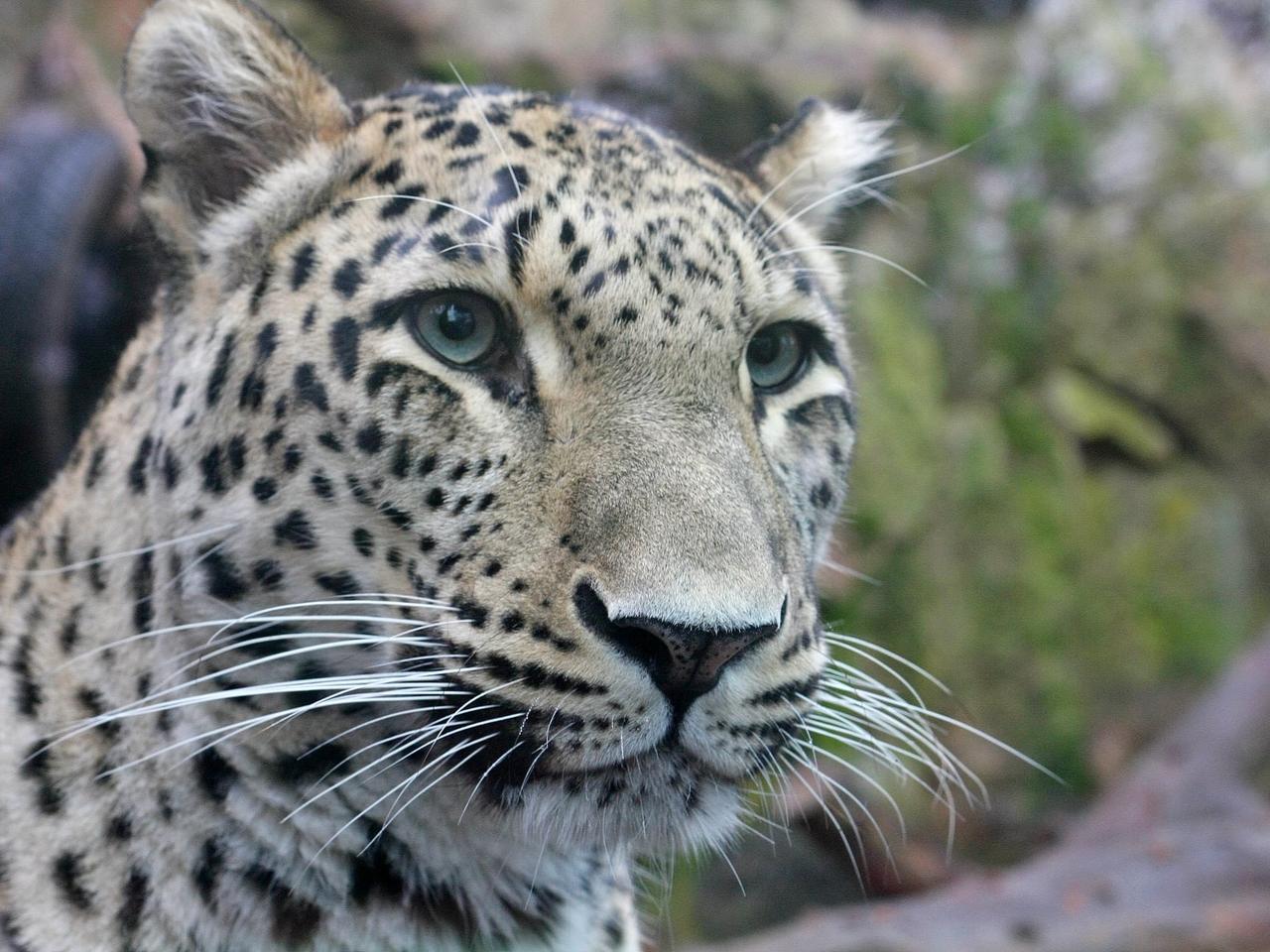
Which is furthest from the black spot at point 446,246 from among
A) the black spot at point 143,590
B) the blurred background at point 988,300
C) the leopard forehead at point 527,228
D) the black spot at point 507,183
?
the blurred background at point 988,300

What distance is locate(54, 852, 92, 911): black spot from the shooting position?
9.04 ft

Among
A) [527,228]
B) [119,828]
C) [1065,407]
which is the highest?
[1065,407]

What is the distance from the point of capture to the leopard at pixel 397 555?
2547mm

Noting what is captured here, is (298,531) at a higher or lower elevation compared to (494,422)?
lower

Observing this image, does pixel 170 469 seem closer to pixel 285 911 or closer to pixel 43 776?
pixel 43 776

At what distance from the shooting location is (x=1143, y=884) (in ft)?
23.4

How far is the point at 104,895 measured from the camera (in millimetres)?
2752

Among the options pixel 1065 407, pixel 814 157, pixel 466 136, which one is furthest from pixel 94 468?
pixel 1065 407

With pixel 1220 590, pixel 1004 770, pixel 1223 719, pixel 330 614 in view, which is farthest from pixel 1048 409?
pixel 330 614

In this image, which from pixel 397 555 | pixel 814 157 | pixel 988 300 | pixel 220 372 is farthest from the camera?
pixel 988 300

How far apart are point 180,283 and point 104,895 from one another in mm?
1249

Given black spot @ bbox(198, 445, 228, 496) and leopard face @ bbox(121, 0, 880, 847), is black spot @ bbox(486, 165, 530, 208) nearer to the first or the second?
leopard face @ bbox(121, 0, 880, 847)

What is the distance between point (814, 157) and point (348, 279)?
1534 mm

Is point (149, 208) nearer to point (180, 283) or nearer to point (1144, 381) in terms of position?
point (180, 283)
